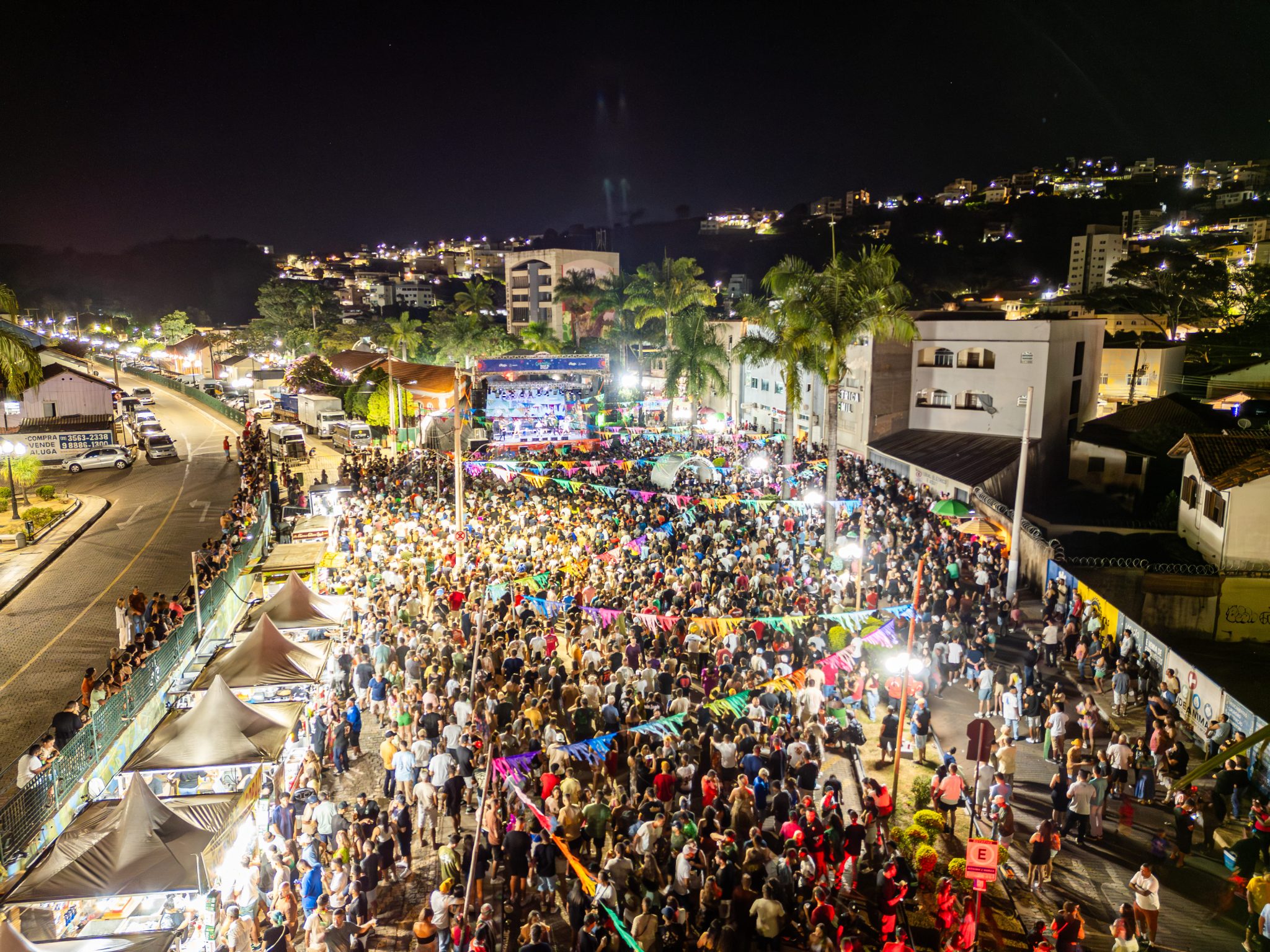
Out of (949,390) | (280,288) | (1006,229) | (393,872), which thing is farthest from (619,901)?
(1006,229)

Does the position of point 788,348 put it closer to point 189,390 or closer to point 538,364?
point 538,364

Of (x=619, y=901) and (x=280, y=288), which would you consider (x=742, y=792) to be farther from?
(x=280, y=288)

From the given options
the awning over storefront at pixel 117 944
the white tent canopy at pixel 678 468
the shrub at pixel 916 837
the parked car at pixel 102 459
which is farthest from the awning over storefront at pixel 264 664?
the parked car at pixel 102 459

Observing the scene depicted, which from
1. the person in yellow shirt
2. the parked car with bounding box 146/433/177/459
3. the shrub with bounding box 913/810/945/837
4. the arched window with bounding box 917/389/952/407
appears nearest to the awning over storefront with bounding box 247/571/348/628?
the person in yellow shirt

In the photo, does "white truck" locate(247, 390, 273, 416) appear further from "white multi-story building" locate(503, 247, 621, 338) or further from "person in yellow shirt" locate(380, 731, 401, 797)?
"person in yellow shirt" locate(380, 731, 401, 797)

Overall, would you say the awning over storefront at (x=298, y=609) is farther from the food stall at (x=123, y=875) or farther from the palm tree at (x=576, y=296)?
the palm tree at (x=576, y=296)

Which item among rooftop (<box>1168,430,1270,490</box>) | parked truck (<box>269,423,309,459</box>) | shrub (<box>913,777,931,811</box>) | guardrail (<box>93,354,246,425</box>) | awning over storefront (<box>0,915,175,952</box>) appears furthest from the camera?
guardrail (<box>93,354,246,425</box>)

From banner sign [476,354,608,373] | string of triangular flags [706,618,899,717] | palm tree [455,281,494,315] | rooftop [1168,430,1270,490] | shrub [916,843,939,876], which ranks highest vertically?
palm tree [455,281,494,315]
